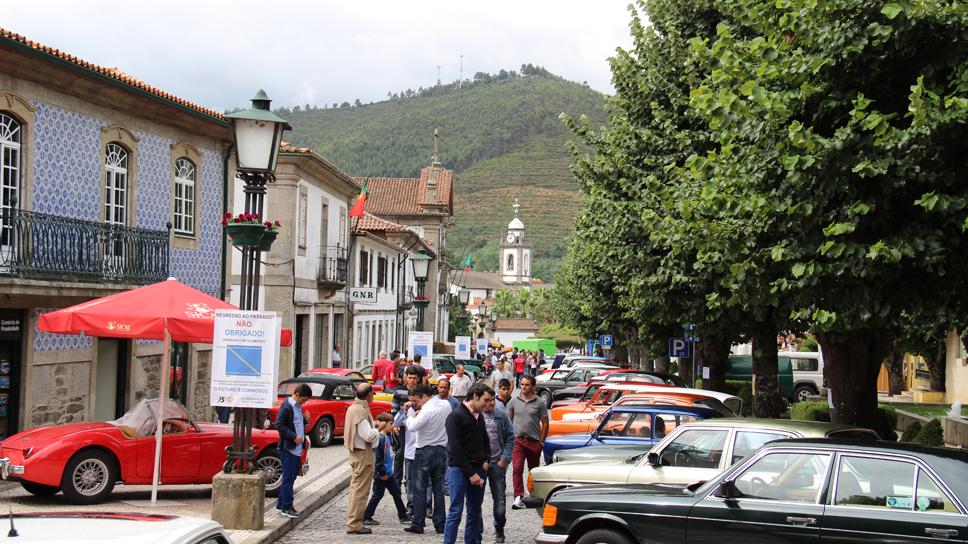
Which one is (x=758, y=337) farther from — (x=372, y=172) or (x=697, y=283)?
(x=372, y=172)

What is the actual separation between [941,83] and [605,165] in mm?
11732

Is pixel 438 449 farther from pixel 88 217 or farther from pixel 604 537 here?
pixel 88 217

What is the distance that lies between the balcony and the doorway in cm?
1446

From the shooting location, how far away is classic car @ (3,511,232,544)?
458 cm

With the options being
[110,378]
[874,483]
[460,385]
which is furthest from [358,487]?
[110,378]

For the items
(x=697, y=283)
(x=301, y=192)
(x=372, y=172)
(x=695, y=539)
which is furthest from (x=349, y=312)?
(x=372, y=172)

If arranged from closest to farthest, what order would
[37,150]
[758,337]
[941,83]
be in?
[941,83] < [37,150] < [758,337]

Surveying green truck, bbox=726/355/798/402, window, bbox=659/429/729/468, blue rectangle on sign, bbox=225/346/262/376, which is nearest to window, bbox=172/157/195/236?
blue rectangle on sign, bbox=225/346/262/376

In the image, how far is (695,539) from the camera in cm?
845

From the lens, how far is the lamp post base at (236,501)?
12.2 metres

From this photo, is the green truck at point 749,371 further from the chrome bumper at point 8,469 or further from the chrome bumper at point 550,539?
the chrome bumper at point 550,539

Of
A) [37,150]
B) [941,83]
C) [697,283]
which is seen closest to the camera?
[941,83]

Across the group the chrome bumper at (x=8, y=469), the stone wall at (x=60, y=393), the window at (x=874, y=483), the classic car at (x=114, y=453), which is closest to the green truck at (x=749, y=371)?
the stone wall at (x=60, y=393)

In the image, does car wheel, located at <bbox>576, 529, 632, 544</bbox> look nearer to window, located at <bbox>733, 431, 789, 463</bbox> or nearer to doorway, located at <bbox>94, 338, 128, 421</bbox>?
window, located at <bbox>733, 431, 789, 463</bbox>
